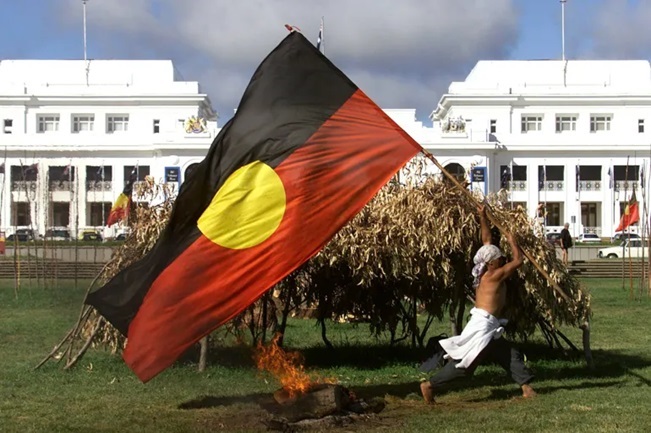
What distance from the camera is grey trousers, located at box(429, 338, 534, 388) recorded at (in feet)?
29.6

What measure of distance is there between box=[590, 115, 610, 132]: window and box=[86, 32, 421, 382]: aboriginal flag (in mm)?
80197

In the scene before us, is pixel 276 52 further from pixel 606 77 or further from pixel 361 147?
pixel 606 77

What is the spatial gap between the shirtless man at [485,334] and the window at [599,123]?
79.1m

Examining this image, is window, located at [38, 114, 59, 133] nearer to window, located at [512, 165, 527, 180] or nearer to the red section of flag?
window, located at [512, 165, 527, 180]

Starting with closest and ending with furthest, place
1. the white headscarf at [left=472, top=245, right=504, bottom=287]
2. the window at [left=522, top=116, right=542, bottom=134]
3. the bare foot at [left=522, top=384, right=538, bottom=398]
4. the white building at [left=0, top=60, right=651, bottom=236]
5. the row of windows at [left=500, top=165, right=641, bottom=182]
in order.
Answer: the white headscarf at [left=472, top=245, right=504, bottom=287]
the bare foot at [left=522, top=384, right=538, bottom=398]
the white building at [left=0, top=60, right=651, bottom=236]
the row of windows at [left=500, top=165, right=641, bottom=182]
the window at [left=522, top=116, right=542, bottom=134]

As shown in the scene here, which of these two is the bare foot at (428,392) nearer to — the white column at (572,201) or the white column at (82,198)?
the white column at (82,198)

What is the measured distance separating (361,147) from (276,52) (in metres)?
1.21

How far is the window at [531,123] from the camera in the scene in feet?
279

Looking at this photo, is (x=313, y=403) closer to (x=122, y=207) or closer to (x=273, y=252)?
(x=273, y=252)

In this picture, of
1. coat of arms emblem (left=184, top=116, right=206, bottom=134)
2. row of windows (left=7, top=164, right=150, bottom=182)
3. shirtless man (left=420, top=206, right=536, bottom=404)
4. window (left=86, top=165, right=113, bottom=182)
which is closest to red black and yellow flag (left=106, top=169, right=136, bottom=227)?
shirtless man (left=420, top=206, right=536, bottom=404)

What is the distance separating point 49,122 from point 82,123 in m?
2.93

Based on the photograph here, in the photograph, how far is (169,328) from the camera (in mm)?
7844

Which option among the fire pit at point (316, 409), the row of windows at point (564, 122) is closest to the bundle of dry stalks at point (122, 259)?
the fire pit at point (316, 409)

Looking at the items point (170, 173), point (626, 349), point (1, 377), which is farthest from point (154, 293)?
point (170, 173)
